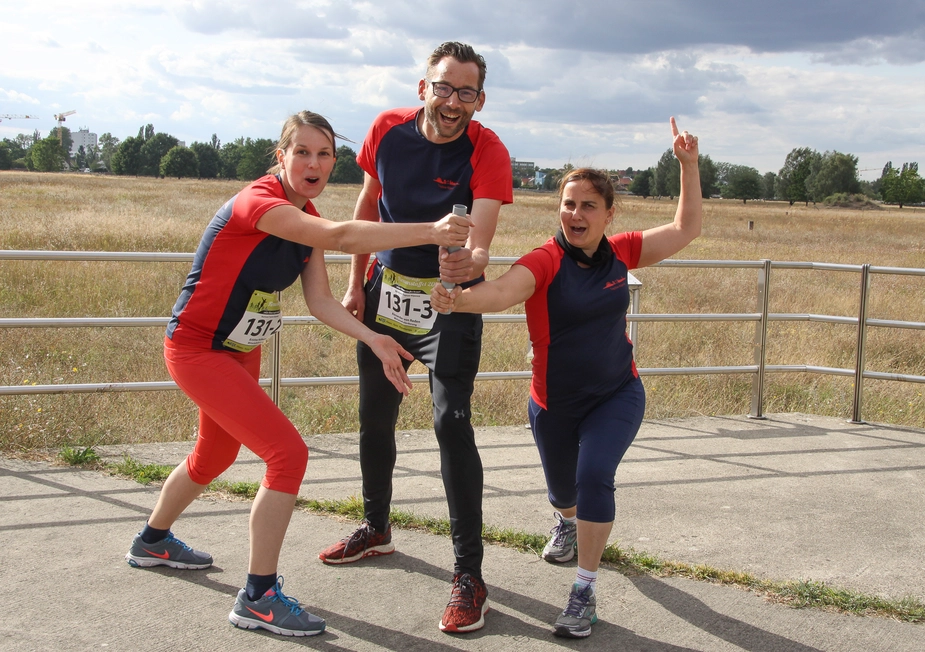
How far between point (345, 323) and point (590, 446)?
1.09 meters

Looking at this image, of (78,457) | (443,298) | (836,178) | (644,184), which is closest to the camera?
(443,298)

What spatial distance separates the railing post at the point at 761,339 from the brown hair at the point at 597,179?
3.52 m

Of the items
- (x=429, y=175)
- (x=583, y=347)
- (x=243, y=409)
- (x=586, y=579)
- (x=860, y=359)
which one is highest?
(x=429, y=175)

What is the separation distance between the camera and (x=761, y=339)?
6828 mm

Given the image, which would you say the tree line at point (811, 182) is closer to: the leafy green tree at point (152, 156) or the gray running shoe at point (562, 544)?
the leafy green tree at point (152, 156)

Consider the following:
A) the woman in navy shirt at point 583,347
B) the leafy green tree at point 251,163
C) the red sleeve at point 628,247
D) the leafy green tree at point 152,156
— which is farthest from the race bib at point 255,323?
the leafy green tree at point 152,156

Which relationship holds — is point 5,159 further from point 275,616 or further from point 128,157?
point 275,616

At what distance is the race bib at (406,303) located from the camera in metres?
3.60

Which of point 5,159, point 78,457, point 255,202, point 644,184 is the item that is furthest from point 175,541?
point 5,159

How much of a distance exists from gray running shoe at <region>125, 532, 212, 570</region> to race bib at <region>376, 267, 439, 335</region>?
1330 mm

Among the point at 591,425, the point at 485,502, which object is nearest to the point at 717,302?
the point at 485,502

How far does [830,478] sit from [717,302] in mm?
10277

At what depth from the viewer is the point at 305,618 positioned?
3197mm

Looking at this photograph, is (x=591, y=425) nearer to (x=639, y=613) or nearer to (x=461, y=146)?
(x=639, y=613)
